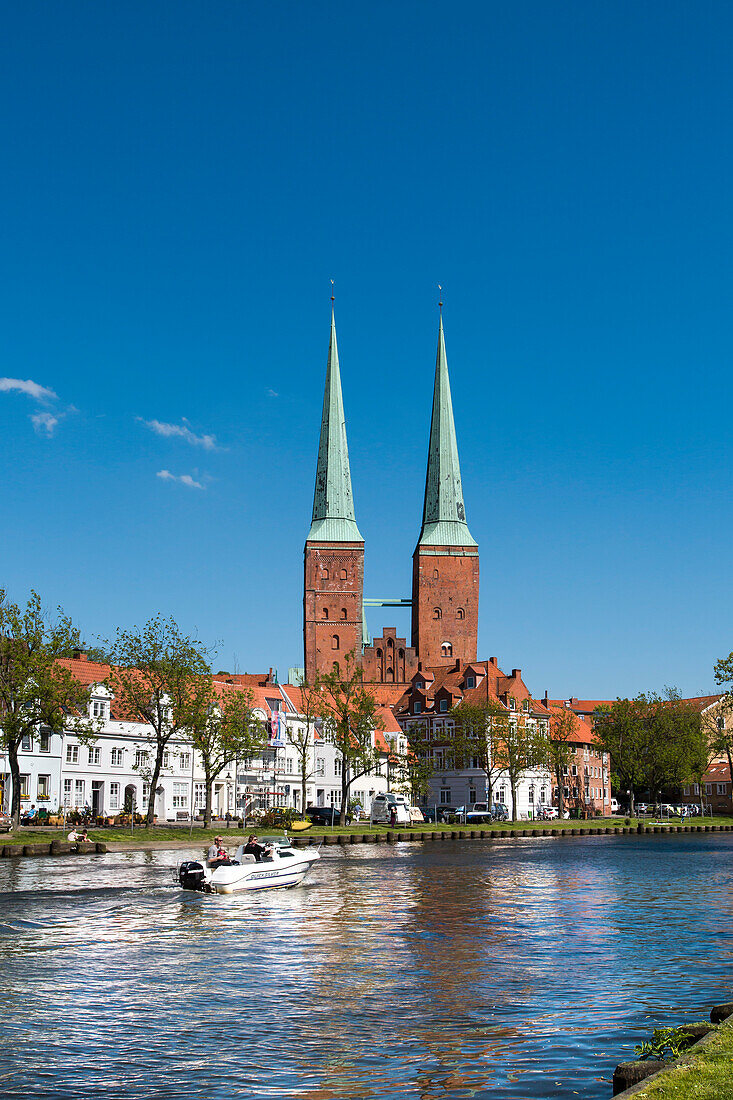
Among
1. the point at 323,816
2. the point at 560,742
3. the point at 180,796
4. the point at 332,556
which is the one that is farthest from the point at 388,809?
the point at 332,556

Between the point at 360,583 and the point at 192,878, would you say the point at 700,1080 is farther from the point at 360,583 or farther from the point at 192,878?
the point at 360,583

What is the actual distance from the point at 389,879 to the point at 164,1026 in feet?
111

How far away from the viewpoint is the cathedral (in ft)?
603

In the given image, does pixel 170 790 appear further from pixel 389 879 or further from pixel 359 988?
pixel 359 988

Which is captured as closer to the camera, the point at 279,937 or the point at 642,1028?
the point at 642,1028

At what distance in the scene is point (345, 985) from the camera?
2564 centimetres

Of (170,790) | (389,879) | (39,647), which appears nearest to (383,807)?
(170,790)

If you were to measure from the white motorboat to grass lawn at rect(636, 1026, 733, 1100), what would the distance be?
34.1m

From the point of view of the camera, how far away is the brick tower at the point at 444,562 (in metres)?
186

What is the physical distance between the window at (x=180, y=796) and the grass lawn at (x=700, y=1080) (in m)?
92.3

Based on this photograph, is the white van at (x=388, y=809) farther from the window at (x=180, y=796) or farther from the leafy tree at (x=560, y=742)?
the leafy tree at (x=560, y=742)

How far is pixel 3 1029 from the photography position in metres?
21.6

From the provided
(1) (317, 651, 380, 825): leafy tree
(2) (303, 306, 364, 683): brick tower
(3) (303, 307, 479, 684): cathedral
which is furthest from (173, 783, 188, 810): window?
(3) (303, 307, 479, 684): cathedral

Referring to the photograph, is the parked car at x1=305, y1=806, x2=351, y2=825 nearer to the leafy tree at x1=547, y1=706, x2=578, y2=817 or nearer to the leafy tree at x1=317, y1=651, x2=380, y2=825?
the leafy tree at x1=317, y1=651, x2=380, y2=825
